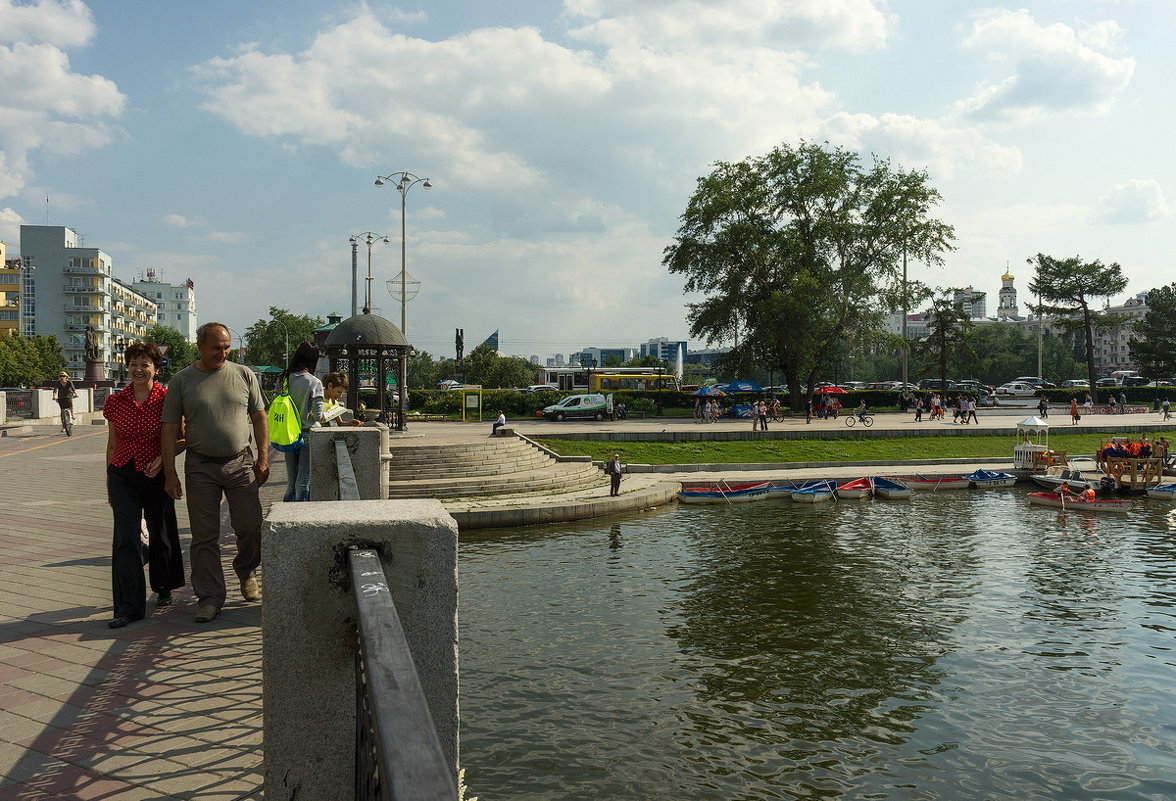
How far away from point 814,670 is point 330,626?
26.6ft

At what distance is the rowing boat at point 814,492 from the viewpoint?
23.4 meters

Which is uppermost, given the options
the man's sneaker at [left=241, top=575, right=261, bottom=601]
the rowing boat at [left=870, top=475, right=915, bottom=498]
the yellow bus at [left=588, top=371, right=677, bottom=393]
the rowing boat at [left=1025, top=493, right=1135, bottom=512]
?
the yellow bus at [left=588, top=371, right=677, bottom=393]

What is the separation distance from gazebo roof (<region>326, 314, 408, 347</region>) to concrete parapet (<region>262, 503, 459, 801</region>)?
20.3m

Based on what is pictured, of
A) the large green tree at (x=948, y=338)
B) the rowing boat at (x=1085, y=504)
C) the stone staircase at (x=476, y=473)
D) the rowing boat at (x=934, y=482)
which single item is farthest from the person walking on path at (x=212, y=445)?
the large green tree at (x=948, y=338)

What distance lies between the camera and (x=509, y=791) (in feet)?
21.5

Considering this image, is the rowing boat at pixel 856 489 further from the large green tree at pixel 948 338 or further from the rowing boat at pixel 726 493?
the large green tree at pixel 948 338

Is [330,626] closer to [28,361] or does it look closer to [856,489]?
[856,489]

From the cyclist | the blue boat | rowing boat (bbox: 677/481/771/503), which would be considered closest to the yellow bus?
the blue boat

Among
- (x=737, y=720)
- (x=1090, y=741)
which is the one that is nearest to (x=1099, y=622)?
(x=1090, y=741)

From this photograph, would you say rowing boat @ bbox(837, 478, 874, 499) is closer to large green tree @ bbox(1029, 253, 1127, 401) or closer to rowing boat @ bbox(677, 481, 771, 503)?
rowing boat @ bbox(677, 481, 771, 503)

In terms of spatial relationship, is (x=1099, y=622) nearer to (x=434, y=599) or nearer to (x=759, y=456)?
(x=434, y=599)

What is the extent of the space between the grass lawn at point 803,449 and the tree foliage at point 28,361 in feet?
208

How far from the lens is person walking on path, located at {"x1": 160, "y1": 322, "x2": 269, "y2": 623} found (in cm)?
586

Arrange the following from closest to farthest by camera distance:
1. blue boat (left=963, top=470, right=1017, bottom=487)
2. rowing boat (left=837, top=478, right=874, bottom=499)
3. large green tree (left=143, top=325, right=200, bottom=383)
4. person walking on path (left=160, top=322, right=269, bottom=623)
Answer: person walking on path (left=160, top=322, right=269, bottom=623), rowing boat (left=837, top=478, right=874, bottom=499), blue boat (left=963, top=470, right=1017, bottom=487), large green tree (left=143, top=325, right=200, bottom=383)
